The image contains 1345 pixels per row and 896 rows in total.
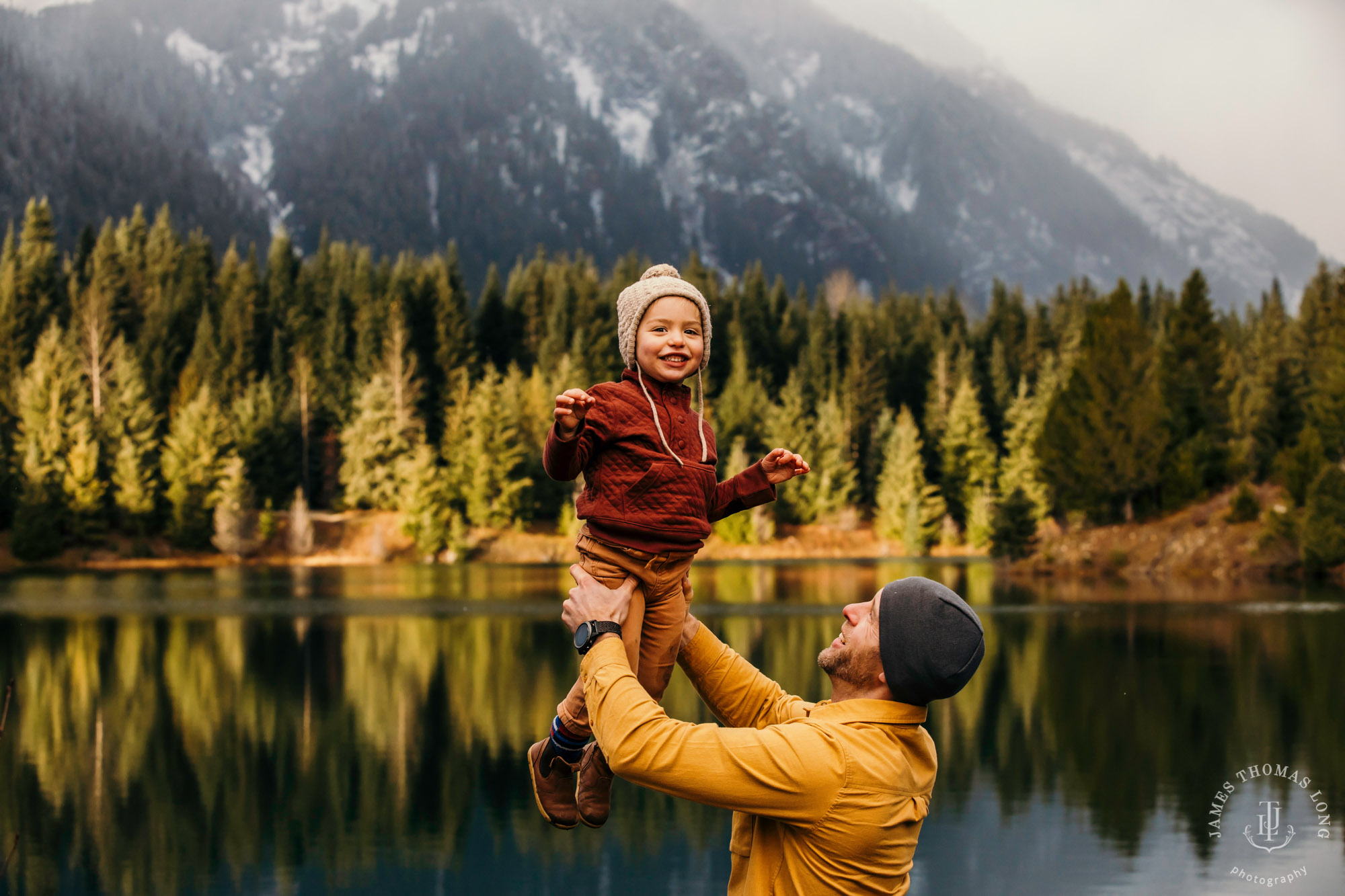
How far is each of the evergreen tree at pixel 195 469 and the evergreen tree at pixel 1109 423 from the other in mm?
35187

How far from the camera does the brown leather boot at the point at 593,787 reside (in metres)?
2.71

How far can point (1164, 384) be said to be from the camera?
44.2 metres

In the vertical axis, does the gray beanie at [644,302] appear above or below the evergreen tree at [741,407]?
below

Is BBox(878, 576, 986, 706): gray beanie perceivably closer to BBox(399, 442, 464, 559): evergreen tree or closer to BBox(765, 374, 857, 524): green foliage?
BBox(399, 442, 464, 559): evergreen tree

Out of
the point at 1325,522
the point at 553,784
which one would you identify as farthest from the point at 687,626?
the point at 1325,522

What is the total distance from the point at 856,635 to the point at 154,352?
64.6 metres

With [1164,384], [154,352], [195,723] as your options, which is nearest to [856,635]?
[195,723]

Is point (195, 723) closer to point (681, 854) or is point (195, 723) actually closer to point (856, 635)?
point (681, 854)

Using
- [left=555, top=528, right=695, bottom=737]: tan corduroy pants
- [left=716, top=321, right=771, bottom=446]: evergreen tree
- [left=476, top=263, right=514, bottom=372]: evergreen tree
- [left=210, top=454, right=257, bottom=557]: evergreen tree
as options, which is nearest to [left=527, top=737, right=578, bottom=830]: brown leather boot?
[left=555, top=528, right=695, bottom=737]: tan corduroy pants

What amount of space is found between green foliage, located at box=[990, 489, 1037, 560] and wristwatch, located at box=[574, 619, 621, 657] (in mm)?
41058

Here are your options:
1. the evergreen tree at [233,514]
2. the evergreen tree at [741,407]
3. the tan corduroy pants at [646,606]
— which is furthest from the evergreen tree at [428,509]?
the tan corduroy pants at [646,606]

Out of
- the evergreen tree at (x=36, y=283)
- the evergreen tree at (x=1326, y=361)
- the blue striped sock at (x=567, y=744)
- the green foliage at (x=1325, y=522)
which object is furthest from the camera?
the evergreen tree at (x=36, y=283)

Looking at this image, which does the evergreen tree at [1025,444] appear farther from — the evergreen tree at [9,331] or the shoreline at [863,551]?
the evergreen tree at [9,331]
